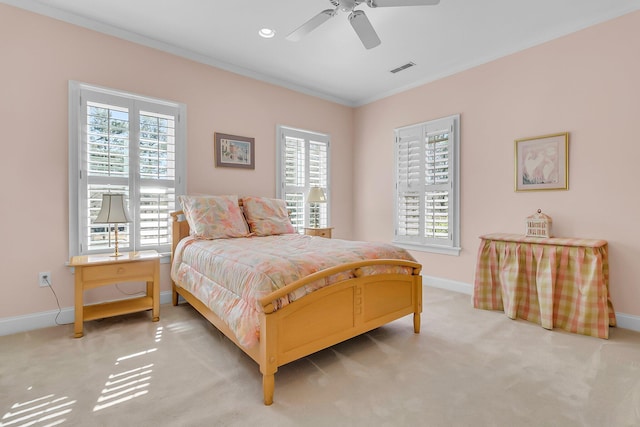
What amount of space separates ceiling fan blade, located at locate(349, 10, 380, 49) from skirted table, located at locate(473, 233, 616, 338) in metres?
2.36

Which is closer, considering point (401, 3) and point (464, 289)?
point (401, 3)

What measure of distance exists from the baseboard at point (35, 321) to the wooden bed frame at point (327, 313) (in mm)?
1289

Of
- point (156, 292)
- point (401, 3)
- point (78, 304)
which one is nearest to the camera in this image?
point (401, 3)

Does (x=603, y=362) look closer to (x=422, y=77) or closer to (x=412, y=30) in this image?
(x=412, y=30)

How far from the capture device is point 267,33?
128 inches

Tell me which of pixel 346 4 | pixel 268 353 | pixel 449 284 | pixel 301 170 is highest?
pixel 346 4

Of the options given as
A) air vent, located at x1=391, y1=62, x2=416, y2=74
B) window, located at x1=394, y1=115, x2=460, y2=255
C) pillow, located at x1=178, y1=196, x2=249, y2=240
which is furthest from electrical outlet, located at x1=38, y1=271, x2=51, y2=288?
air vent, located at x1=391, y1=62, x2=416, y2=74

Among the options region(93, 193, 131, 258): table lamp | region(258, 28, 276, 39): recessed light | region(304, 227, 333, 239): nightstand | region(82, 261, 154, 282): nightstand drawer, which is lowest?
region(82, 261, 154, 282): nightstand drawer

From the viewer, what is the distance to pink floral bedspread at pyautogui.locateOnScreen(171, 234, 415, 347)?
6.17 ft

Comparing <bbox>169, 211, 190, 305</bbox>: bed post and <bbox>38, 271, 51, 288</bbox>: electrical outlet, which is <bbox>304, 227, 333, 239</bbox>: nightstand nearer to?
<bbox>169, 211, 190, 305</bbox>: bed post

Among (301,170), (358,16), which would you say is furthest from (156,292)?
(358,16)

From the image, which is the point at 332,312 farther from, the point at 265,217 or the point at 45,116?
the point at 45,116

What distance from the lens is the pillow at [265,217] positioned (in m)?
3.61

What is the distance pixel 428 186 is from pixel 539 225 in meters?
1.47
